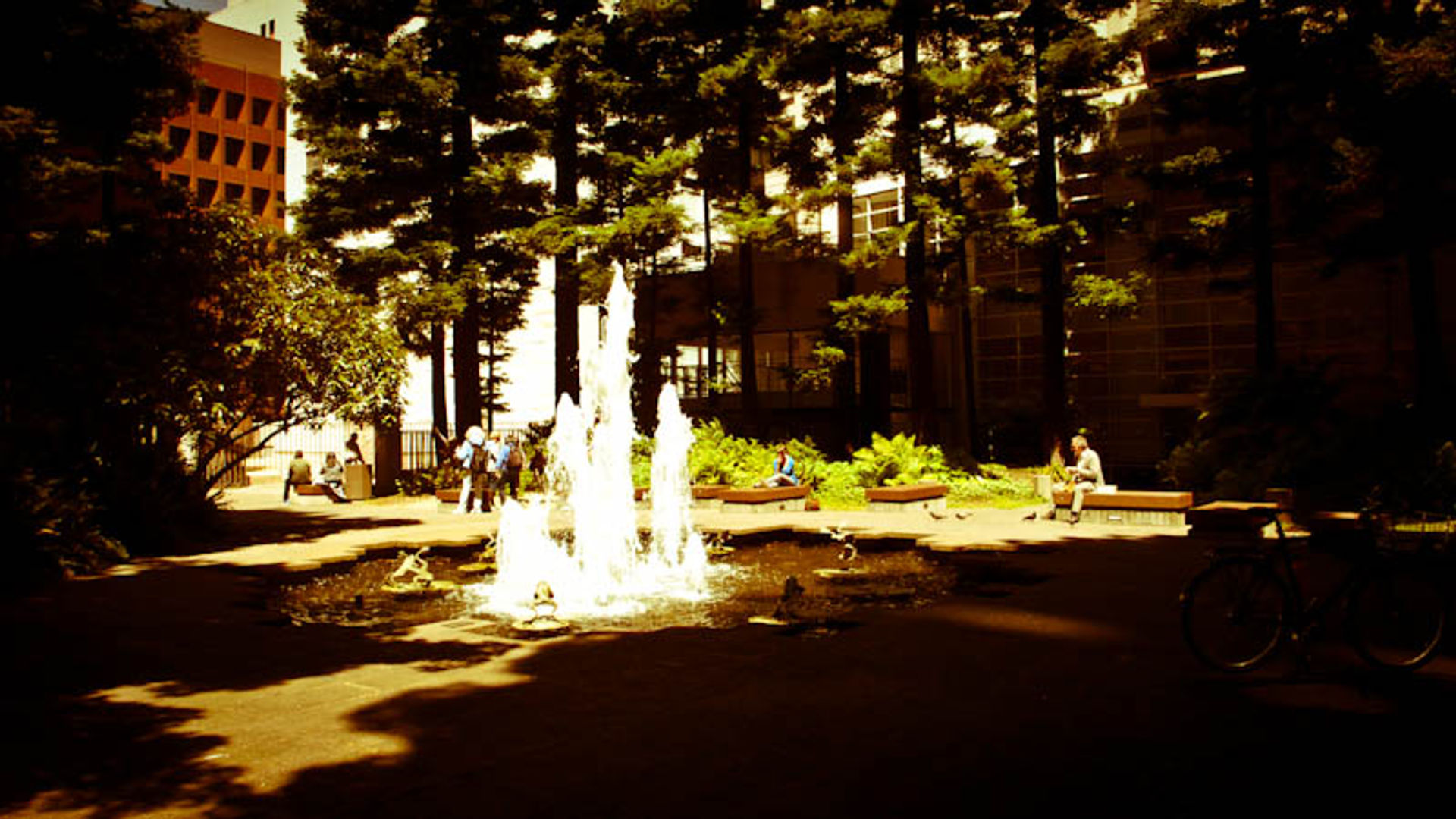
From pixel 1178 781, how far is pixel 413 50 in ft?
86.4

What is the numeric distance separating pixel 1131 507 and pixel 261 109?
7263cm

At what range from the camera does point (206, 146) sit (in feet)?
223

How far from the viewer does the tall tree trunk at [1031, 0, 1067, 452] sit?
2364 cm

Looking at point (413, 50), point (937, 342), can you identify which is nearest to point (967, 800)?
point (413, 50)

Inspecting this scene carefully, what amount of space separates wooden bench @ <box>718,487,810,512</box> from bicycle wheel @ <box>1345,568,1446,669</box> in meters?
14.3

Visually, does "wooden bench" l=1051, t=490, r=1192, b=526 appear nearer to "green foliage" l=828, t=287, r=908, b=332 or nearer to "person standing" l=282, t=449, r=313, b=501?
"green foliage" l=828, t=287, r=908, b=332

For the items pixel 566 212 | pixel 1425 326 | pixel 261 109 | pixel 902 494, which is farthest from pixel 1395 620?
pixel 261 109

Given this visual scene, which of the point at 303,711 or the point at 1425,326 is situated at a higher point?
the point at 1425,326

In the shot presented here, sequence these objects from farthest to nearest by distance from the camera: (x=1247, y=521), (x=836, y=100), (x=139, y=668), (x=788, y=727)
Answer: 1. (x=836, y=100)
2. (x=1247, y=521)
3. (x=139, y=668)
4. (x=788, y=727)

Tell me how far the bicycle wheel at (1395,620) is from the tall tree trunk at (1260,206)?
15.7m

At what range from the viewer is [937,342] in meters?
39.5

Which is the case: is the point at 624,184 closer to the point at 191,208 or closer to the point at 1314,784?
the point at 191,208

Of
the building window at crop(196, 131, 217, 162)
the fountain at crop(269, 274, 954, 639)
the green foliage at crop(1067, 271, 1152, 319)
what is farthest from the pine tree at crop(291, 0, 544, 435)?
the building window at crop(196, 131, 217, 162)

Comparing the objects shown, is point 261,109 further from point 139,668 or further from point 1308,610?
point 1308,610
